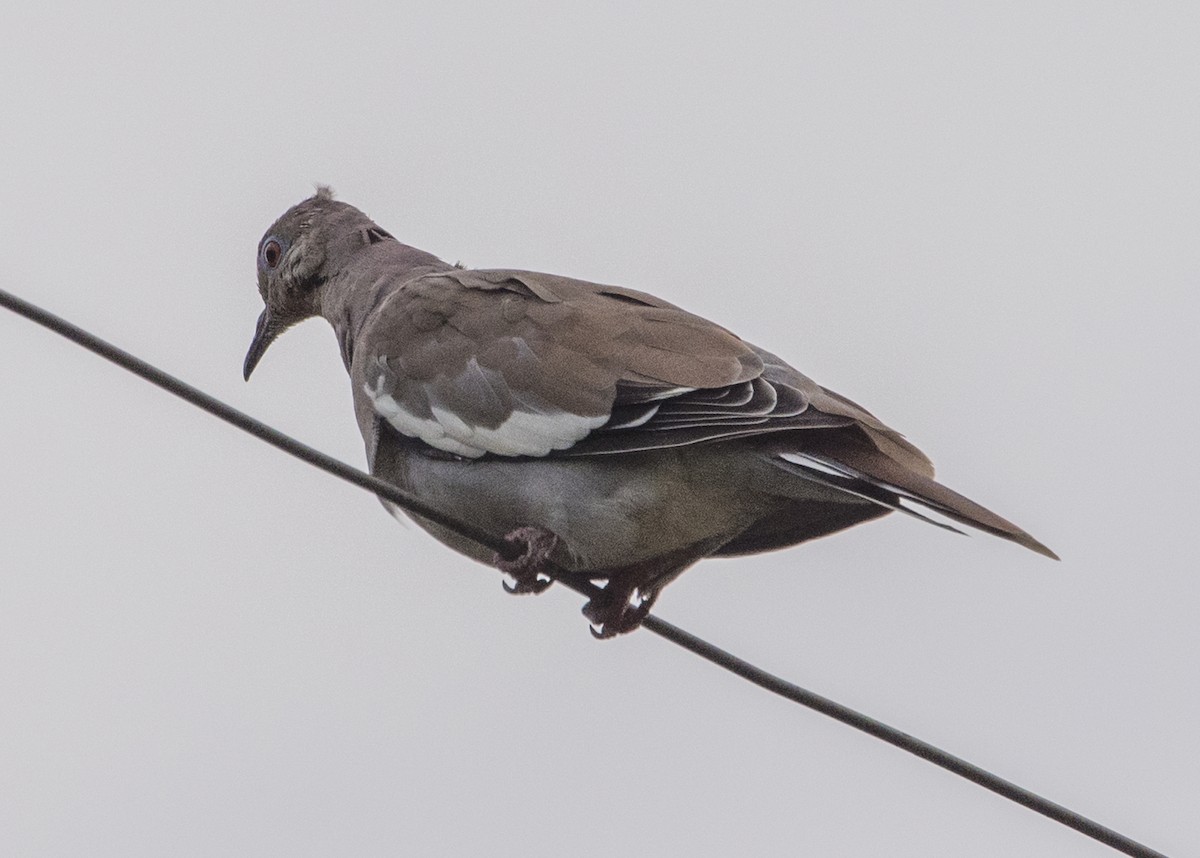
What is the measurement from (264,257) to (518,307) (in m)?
2.38

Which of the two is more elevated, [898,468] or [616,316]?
[616,316]

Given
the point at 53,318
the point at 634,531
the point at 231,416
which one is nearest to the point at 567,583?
the point at 634,531

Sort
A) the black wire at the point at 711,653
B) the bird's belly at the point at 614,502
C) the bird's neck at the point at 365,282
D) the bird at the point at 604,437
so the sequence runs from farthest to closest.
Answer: the bird's neck at the point at 365,282 < the bird's belly at the point at 614,502 < the bird at the point at 604,437 < the black wire at the point at 711,653

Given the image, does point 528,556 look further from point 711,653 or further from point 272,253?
point 272,253

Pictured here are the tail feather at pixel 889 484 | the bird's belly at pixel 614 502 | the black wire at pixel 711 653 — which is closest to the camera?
the black wire at pixel 711 653

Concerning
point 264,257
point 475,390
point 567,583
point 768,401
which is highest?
point 264,257

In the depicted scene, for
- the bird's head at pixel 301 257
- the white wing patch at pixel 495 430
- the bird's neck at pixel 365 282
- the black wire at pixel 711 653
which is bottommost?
the black wire at pixel 711 653

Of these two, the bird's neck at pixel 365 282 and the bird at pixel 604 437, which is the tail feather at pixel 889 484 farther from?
the bird's neck at pixel 365 282

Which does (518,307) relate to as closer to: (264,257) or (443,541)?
(443,541)

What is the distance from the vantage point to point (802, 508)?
16.6 ft

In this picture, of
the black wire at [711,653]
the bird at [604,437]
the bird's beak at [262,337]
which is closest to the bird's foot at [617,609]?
the bird at [604,437]

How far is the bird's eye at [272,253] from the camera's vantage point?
24.4ft

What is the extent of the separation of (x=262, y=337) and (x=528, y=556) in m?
2.97

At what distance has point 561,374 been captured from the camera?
5152 millimetres
